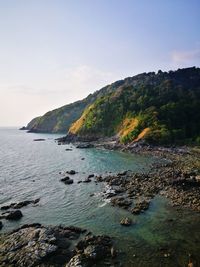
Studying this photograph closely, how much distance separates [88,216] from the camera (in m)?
42.8

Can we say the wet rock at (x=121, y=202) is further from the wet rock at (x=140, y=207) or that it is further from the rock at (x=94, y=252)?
the rock at (x=94, y=252)

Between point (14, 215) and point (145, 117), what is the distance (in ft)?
341

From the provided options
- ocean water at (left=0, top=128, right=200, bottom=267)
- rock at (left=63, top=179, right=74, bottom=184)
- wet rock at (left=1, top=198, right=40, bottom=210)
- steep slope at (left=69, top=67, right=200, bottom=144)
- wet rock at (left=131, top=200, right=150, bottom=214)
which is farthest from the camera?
steep slope at (left=69, top=67, right=200, bottom=144)

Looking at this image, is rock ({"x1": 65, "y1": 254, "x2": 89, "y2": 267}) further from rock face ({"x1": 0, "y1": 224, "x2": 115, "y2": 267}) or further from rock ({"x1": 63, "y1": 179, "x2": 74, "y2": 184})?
rock ({"x1": 63, "y1": 179, "x2": 74, "y2": 184})

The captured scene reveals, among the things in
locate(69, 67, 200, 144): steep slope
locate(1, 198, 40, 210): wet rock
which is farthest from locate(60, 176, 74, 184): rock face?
locate(69, 67, 200, 144): steep slope

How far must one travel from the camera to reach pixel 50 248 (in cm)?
3062

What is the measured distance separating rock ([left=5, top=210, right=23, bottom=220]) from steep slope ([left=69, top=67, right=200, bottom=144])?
83.0 m

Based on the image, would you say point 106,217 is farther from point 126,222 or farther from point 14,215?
point 14,215

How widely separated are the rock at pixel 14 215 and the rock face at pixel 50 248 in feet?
21.2

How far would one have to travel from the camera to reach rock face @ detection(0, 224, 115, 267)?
28828 millimetres

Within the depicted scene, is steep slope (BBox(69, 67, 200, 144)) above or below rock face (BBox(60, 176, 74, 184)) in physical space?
above

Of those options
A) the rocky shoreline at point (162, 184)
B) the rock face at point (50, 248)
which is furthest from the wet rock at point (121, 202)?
the rock face at point (50, 248)

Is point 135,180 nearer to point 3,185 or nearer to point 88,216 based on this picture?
point 88,216

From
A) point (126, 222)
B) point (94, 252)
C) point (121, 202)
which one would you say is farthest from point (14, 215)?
point (94, 252)
